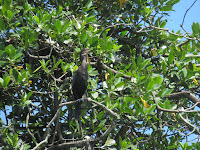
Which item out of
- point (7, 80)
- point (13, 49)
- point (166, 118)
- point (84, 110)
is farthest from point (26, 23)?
point (166, 118)

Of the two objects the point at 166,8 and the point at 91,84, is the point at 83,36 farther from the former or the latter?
the point at 166,8

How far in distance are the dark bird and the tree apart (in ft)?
0.33

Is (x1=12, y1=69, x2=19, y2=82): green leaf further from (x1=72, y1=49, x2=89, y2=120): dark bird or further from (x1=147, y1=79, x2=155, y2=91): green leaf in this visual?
(x1=147, y1=79, x2=155, y2=91): green leaf

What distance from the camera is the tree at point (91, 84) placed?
3.38 m

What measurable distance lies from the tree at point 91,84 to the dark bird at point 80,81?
0.10m

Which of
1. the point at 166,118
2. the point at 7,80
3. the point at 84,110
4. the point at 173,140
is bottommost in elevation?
the point at 173,140

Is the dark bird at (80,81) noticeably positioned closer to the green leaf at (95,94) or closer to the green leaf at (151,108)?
the green leaf at (95,94)

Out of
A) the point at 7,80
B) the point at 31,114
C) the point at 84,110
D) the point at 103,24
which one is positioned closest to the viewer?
the point at 7,80

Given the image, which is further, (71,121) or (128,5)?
(128,5)

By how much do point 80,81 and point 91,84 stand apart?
0.28 meters

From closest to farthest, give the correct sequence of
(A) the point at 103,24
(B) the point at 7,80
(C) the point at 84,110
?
1. (B) the point at 7,80
2. (C) the point at 84,110
3. (A) the point at 103,24

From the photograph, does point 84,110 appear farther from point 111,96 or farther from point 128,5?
point 128,5

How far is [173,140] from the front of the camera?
405 cm

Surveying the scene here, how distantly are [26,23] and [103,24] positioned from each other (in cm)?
98
